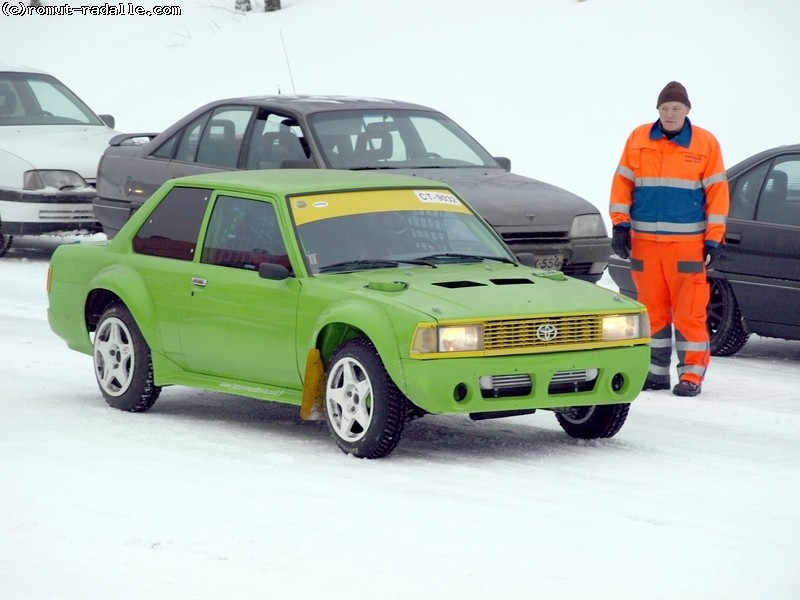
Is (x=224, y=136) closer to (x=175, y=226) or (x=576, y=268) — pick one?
(x=576, y=268)

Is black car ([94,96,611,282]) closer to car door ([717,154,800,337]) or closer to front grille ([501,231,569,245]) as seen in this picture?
front grille ([501,231,569,245])

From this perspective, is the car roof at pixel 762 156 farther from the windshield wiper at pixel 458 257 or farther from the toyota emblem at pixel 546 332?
the toyota emblem at pixel 546 332

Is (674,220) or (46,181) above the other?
(674,220)

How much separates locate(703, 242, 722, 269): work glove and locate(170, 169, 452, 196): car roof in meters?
1.85

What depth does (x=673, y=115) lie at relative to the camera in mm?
9953

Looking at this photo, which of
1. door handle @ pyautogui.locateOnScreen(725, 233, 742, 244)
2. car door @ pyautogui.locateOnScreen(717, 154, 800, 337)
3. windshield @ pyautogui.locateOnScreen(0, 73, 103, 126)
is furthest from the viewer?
windshield @ pyautogui.locateOnScreen(0, 73, 103, 126)

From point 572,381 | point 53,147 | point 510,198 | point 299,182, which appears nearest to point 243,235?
point 299,182

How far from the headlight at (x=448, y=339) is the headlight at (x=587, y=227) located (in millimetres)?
4600

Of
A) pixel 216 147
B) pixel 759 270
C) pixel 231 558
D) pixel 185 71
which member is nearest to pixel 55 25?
pixel 185 71

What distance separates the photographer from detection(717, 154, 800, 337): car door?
10.9m

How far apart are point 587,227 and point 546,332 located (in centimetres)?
448

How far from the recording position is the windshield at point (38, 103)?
16984mm

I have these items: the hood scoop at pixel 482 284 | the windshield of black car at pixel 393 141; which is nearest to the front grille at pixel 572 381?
the hood scoop at pixel 482 284

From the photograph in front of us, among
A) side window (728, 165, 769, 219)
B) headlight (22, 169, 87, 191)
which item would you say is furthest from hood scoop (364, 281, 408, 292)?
headlight (22, 169, 87, 191)
